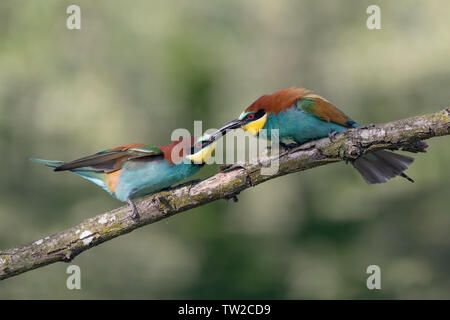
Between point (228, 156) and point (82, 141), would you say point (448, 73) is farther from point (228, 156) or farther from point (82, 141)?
point (82, 141)

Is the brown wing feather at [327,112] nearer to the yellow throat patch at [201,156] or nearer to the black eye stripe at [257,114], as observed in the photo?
the black eye stripe at [257,114]

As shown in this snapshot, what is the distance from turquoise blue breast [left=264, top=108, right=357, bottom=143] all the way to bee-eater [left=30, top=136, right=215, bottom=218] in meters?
0.54

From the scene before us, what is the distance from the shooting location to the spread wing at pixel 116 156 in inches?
155

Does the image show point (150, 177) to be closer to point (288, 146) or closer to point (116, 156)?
point (116, 156)

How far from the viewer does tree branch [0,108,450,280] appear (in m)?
3.39

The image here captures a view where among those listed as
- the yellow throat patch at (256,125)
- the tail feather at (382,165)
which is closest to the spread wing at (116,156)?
the yellow throat patch at (256,125)

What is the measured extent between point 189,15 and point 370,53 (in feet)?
7.89

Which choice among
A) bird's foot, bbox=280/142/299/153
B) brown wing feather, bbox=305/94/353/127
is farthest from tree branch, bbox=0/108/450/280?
brown wing feather, bbox=305/94/353/127

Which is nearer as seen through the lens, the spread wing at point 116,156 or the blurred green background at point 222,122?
the spread wing at point 116,156

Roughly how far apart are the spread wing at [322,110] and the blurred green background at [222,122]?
1.70 m

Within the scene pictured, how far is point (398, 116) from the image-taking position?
19.0ft

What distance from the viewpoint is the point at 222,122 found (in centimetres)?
559

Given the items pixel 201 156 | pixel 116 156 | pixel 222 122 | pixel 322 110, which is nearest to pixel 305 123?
pixel 322 110

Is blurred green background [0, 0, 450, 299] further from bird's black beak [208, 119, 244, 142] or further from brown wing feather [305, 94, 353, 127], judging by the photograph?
brown wing feather [305, 94, 353, 127]
